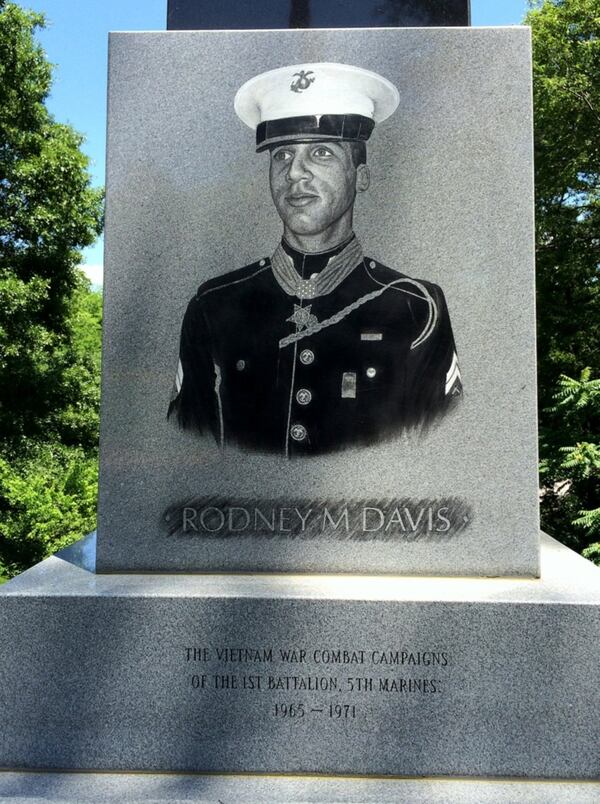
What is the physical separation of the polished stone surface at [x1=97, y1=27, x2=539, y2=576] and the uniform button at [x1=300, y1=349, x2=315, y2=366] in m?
A: 0.53

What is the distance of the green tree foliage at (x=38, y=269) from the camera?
1552cm

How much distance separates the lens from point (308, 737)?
3305 millimetres

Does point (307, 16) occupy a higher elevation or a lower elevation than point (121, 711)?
higher

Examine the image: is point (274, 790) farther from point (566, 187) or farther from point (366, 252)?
point (566, 187)

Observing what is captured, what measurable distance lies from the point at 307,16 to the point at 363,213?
51.3 inches

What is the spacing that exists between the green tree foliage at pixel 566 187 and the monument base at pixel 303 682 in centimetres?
1244

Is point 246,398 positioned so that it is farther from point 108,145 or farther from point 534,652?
point 534,652

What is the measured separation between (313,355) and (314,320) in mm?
194

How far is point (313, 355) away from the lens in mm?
3877

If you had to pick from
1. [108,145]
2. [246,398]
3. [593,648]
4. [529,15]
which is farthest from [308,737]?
[529,15]

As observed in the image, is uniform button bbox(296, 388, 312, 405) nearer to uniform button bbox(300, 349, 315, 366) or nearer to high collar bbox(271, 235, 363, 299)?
uniform button bbox(300, 349, 315, 366)

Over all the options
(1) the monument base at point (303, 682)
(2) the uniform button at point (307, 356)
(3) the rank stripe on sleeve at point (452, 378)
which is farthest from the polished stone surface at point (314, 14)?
(1) the monument base at point (303, 682)

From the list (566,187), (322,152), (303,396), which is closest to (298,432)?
(303,396)

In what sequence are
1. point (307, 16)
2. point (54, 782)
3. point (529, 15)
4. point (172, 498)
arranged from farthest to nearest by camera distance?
1. point (529, 15)
2. point (307, 16)
3. point (172, 498)
4. point (54, 782)
